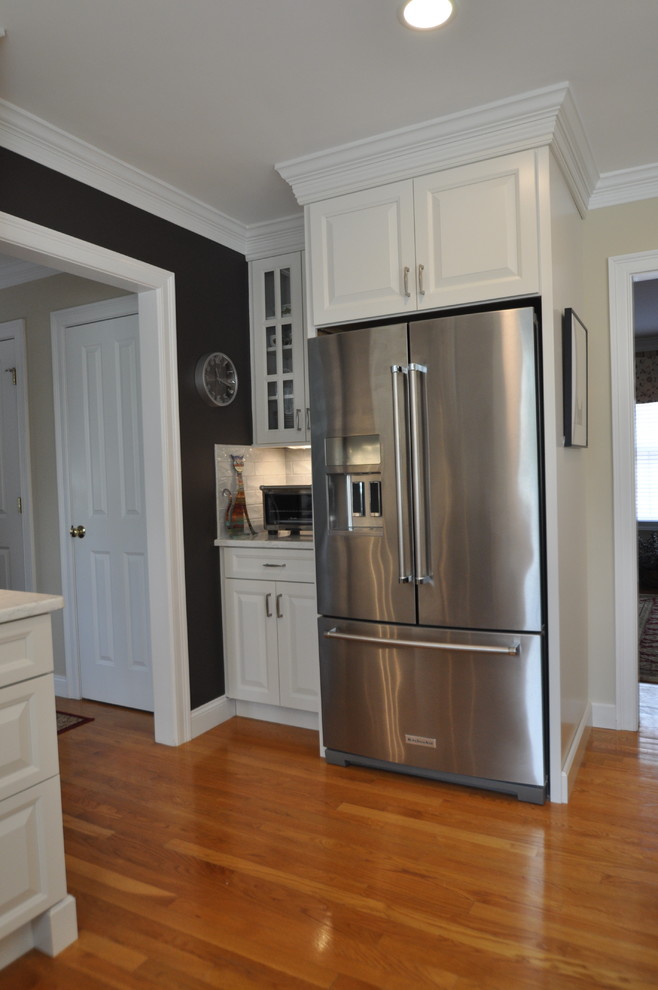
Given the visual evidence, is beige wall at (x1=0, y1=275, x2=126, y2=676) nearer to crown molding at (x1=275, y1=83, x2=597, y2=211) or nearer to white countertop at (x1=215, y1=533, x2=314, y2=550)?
white countertop at (x1=215, y1=533, x2=314, y2=550)

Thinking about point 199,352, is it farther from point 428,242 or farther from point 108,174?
point 428,242

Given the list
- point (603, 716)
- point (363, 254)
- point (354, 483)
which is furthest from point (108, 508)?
point (603, 716)

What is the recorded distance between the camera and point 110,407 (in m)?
3.77

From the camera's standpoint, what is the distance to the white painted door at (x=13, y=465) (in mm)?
4098

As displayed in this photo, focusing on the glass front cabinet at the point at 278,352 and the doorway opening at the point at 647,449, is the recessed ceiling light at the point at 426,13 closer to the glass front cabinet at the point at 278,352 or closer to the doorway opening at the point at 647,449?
the glass front cabinet at the point at 278,352

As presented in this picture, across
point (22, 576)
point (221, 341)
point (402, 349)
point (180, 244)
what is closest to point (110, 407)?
point (221, 341)

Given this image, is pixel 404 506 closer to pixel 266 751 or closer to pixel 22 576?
pixel 266 751

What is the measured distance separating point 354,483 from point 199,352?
1157 mm

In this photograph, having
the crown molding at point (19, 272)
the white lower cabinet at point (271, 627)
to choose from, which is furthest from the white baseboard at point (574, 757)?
the crown molding at point (19, 272)

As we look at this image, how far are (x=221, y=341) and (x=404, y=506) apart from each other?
1.48m

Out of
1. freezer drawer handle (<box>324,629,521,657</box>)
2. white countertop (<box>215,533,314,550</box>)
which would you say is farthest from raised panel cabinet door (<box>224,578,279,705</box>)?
freezer drawer handle (<box>324,629,521,657</box>)

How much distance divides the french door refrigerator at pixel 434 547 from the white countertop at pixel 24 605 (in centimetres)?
127

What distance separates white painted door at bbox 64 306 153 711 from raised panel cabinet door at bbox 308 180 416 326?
1.25 metres

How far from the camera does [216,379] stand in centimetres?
349
